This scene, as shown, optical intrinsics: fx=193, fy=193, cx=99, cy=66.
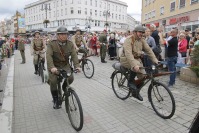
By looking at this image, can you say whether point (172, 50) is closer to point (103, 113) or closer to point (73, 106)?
point (103, 113)

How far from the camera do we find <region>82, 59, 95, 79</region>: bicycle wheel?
8289 millimetres

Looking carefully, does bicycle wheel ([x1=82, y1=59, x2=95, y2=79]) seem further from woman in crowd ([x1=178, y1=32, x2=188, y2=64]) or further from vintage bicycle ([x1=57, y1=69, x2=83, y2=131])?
vintage bicycle ([x1=57, y1=69, x2=83, y2=131])

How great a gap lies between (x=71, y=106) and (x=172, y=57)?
4.19 meters

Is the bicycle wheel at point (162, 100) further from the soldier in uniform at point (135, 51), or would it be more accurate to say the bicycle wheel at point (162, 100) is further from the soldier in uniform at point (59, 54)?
the soldier in uniform at point (59, 54)

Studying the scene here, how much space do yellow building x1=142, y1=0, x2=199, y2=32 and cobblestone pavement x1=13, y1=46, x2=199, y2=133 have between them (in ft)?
57.2

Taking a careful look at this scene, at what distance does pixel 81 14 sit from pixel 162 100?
2608 inches

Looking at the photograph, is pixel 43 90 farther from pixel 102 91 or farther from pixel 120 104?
pixel 120 104

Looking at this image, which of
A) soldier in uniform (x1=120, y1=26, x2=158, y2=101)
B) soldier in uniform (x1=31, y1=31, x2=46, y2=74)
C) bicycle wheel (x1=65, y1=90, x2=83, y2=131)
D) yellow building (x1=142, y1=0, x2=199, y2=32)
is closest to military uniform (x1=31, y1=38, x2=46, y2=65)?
soldier in uniform (x1=31, y1=31, x2=46, y2=74)

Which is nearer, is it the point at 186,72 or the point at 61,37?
the point at 61,37

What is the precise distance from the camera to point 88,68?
27.8 ft

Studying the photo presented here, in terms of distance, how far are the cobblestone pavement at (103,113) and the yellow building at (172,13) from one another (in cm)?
1742

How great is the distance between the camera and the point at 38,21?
8688 centimetres

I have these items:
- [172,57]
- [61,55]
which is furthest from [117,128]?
[172,57]

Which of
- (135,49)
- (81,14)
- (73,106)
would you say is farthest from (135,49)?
(81,14)
